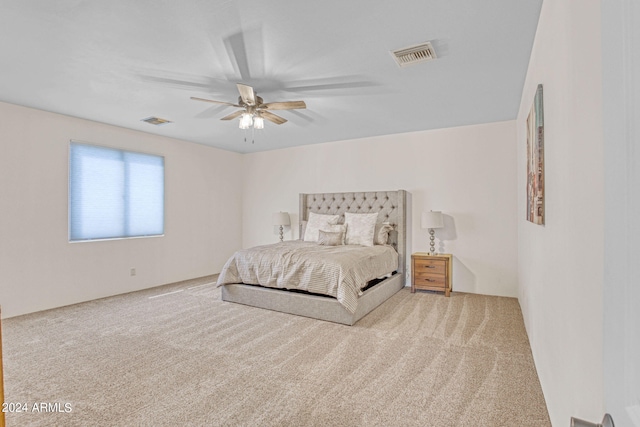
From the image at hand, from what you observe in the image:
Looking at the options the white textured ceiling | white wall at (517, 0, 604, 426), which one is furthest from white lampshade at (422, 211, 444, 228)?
white wall at (517, 0, 604, 426)

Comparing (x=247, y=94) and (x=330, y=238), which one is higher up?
(x=247, y=94)

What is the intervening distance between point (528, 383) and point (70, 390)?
3.18 m

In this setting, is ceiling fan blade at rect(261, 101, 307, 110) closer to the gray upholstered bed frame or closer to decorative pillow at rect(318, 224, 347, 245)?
the gray upholstered bed frame

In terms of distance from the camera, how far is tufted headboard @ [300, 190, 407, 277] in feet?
16.5

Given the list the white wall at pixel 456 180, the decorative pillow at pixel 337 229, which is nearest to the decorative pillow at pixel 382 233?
the white wall at pixel 456 180

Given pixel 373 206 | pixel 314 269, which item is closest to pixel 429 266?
pixel 373 206

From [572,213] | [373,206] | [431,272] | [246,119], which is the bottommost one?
[431,272]

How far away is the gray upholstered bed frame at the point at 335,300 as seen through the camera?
3556 millimetres

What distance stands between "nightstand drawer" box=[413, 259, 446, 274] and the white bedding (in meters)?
0.45

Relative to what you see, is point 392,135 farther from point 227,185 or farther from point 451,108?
point 227,185

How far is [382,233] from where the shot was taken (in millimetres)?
5004

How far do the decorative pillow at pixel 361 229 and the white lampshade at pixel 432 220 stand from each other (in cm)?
76

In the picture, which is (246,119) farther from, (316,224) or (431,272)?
(431,272)

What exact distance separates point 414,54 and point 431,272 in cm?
303
